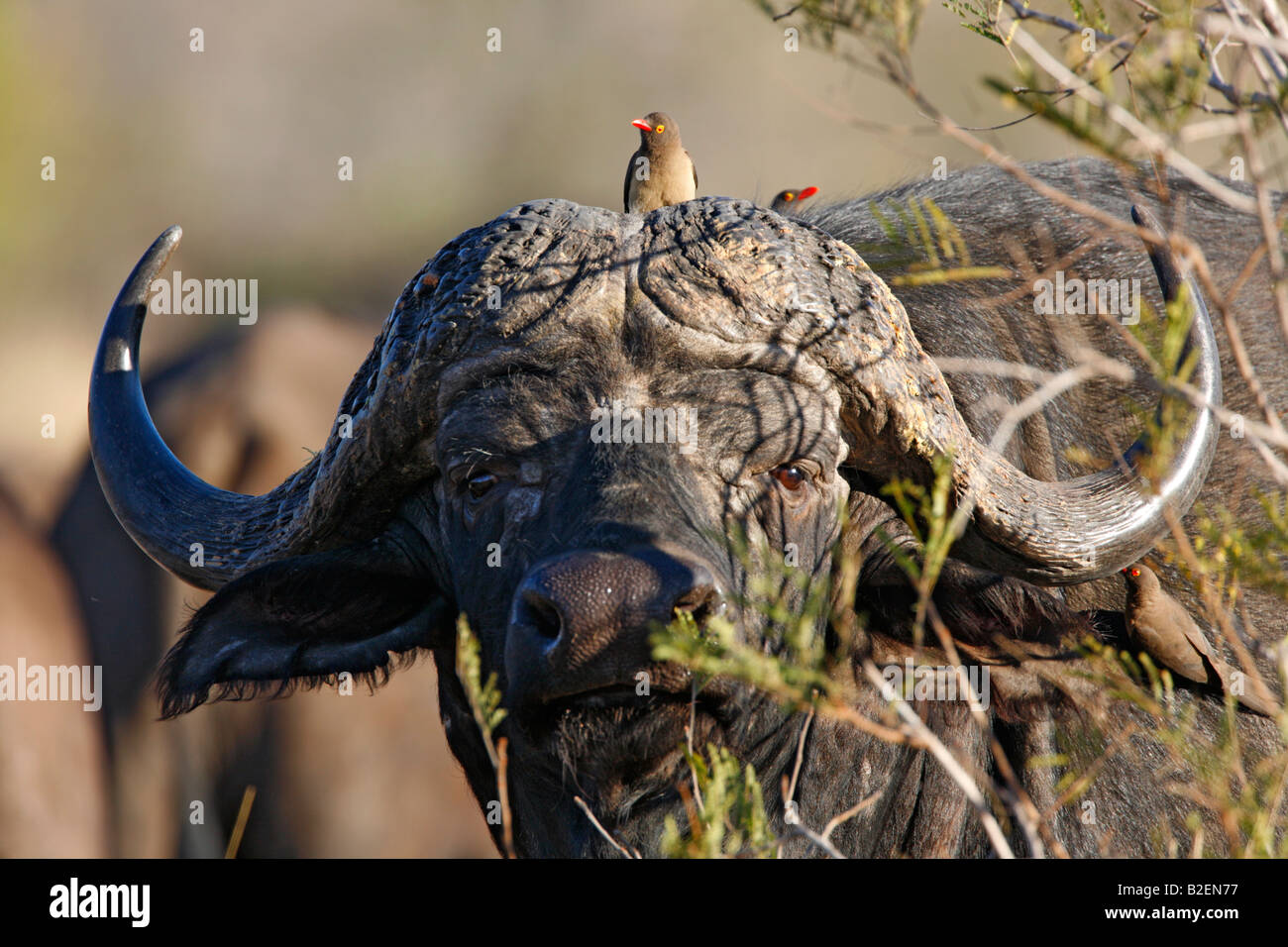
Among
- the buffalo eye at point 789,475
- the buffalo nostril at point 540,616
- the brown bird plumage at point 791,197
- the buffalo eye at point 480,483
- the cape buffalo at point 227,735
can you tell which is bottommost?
the cape buffalo at point 227,735

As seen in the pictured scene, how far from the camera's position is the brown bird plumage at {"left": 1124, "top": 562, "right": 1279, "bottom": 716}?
2928 millimetres

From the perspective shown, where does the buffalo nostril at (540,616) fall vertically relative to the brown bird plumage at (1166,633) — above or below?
above

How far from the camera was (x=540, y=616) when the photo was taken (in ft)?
8.14

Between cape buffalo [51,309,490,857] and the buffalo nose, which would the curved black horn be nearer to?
the buffalo nose

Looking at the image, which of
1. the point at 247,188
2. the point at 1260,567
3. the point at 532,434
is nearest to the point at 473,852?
the point at 532,434

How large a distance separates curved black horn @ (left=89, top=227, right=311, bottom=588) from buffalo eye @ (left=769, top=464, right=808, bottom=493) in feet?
4.82

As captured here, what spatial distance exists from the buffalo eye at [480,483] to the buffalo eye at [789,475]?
0.69 metres

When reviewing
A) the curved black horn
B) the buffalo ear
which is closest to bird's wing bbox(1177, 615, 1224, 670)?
the buffalo ear

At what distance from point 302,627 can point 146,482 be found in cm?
74

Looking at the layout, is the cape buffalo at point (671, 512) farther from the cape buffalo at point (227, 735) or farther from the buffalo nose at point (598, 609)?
the cape buffalo at point (227, 735)

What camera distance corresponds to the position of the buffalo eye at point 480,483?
9.86 ft

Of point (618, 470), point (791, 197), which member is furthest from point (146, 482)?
point (791, 197)

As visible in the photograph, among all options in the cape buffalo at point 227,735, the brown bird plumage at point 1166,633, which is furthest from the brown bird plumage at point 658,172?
the brown bird plumage at point 1166,633

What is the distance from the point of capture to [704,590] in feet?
7.88
